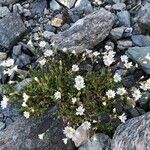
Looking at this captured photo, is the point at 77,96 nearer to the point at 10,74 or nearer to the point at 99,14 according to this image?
the point at 10,74

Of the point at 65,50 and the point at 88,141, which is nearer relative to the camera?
the point at 88,141

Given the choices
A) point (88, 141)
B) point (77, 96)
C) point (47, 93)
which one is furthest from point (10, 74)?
point (88, 141)

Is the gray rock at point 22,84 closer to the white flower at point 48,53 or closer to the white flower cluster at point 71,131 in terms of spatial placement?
the white flower at point 48,53

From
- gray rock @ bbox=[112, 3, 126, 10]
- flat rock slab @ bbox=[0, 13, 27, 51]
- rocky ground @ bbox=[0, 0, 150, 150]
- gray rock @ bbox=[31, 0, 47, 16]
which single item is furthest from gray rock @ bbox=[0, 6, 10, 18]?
gray rock @ bbox=[112, 3, 126, 10]

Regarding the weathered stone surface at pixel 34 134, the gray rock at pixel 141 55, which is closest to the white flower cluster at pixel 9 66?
the weathered stone surface at pixel 34 134

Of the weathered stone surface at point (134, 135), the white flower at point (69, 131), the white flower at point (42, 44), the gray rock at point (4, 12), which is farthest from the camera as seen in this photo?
the gray rock at point (4, 12)

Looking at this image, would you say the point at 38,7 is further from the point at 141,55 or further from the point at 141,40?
the point at 141,55
